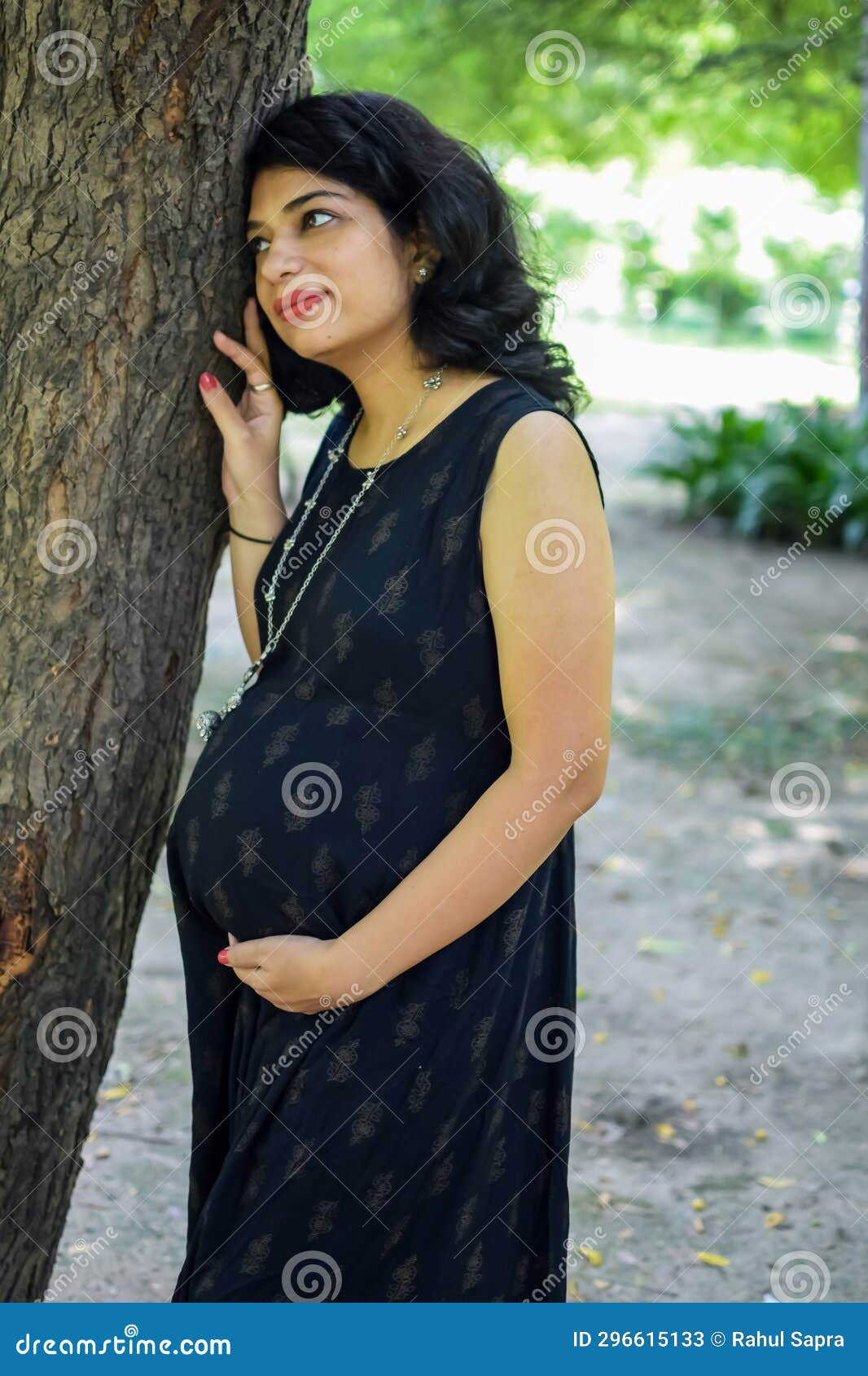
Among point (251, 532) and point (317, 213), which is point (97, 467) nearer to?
point (251, 532)

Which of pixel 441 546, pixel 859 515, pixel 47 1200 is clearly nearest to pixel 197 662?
pixel 441 546

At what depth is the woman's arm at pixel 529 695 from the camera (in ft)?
5.70

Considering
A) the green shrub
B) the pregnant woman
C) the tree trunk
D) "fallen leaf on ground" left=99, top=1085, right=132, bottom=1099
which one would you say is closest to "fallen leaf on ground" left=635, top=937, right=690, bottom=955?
"fallen leaf on ground" left=99, top=1085, right=132, bottom=1099

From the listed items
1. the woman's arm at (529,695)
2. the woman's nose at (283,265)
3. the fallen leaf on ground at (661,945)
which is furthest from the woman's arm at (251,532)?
the fallen leaf on ground at (661,945)

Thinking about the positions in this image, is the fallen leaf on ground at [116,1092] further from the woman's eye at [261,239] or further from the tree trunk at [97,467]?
the woman's eye at [261,239]

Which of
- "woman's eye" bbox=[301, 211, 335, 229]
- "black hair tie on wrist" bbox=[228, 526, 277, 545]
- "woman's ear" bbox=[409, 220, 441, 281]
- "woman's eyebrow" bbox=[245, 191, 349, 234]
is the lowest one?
"black hair tie on wrist" bbox=[228, 526, 277, 545]

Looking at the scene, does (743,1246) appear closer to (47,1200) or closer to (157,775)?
(47,1200)

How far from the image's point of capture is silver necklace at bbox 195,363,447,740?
6.67 ft

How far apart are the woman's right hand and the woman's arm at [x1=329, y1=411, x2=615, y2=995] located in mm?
532

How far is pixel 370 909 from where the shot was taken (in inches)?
75.9

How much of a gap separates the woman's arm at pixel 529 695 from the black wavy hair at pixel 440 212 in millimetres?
254

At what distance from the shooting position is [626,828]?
18.5 ft

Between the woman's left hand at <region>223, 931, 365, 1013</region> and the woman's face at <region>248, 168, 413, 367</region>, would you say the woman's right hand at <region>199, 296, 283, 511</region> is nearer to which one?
the woman's face at <region>248, 168, 413, 367</region>
